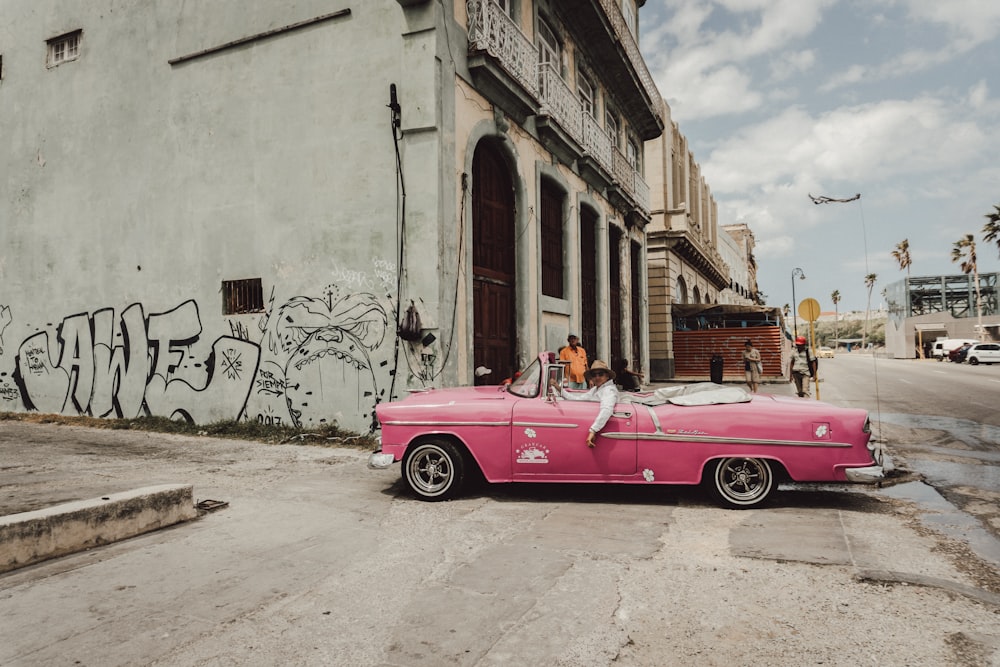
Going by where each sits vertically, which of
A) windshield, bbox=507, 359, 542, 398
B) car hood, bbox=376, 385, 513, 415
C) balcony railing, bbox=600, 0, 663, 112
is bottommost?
car hood, bbox=376, 385, 513, 415

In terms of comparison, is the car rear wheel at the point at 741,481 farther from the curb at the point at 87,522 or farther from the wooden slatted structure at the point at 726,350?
the wooden slatted structure at the point at 726,350

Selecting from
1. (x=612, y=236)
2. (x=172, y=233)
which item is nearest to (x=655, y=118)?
(x=612, y=236)

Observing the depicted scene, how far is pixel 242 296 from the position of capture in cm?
1073

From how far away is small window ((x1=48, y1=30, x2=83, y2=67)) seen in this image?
12766 mm

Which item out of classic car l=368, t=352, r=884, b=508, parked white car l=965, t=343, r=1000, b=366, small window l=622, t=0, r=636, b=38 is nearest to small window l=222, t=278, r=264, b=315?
classic car l=368, t=352, r=884, b=508

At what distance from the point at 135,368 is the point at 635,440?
10011 millimetres

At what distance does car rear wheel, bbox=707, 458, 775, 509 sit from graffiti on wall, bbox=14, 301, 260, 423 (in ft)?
25.3

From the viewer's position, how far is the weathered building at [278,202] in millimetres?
9531

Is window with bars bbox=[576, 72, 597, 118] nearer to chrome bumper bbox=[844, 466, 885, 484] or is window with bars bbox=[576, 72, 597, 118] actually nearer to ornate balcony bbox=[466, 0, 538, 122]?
ornate balcony bbox=[466, 0, 538, 122]

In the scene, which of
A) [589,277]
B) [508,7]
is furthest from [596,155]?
[508,7]

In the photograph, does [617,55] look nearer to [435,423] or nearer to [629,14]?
[629,14]

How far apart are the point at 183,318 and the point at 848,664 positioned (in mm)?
11195

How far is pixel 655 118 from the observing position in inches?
869

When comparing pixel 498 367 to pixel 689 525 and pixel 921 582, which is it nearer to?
pixel 689 525
